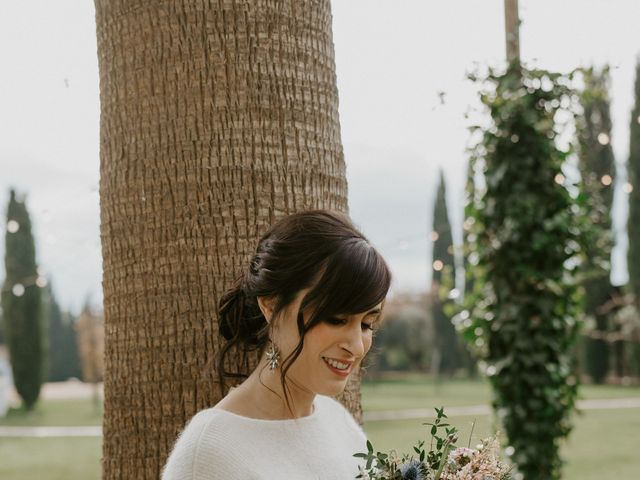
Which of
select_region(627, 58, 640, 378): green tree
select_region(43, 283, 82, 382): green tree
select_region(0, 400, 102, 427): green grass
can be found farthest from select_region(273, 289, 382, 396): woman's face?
select_region(43, 283, 82, 382): green tree

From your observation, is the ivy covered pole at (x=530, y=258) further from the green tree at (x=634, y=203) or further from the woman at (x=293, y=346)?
the green tree at (x=634, y=203)

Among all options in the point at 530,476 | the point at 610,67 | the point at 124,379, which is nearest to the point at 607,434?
the point at 530,476

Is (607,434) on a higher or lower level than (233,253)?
lower

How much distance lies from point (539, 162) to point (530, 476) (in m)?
2.34

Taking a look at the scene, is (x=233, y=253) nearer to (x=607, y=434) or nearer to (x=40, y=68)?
(x=40, y=68)

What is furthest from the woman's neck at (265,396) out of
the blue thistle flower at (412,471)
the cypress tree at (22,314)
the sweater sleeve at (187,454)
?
the cypress tree at (22,314)

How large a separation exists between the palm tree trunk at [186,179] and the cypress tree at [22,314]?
26.1 m

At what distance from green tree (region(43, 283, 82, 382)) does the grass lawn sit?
45.2 feet

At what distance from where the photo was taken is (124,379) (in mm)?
2412

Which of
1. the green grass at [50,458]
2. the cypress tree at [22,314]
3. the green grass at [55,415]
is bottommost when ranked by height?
the green grass at [55,415]

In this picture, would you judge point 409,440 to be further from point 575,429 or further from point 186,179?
point 186,179

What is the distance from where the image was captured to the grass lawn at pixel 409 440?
40.0ft

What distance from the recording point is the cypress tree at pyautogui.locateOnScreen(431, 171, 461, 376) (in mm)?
31422

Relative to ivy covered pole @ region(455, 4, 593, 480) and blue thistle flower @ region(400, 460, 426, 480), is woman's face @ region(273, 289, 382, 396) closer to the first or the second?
blue thistle flower @ region(400, 460, 426, 480)
